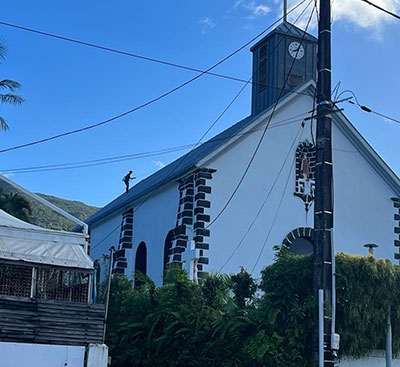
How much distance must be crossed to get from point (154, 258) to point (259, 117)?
747 cm

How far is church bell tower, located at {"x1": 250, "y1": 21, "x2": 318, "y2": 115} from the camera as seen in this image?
31438mm

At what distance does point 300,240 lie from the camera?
29.5 meters

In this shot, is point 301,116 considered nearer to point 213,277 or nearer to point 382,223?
point 382,223

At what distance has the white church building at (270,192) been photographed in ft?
88.1

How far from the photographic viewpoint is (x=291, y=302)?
17906 mm

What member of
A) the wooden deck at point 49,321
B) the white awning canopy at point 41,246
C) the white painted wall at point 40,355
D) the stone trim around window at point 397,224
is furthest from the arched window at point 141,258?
the white painted wall at point 40,355

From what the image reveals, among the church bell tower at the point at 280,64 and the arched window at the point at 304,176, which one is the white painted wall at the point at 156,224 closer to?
the arched window at the point at 304,176

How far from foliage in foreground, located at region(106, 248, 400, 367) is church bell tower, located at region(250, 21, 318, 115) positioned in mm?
12592

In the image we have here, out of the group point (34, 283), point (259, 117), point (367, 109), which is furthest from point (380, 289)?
point (259, 117)

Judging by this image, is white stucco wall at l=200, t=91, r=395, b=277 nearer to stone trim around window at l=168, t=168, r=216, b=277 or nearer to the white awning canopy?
stone trim around window at l=168, t=168, r=216, b=277

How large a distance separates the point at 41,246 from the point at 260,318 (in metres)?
5.40

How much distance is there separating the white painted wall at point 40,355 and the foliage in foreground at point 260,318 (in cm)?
371

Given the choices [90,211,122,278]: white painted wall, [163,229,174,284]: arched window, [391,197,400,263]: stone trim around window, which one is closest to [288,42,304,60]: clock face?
Answer: [391,197,400,263]: stone trim around window

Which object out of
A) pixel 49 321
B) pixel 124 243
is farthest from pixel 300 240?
pixel 49 321
